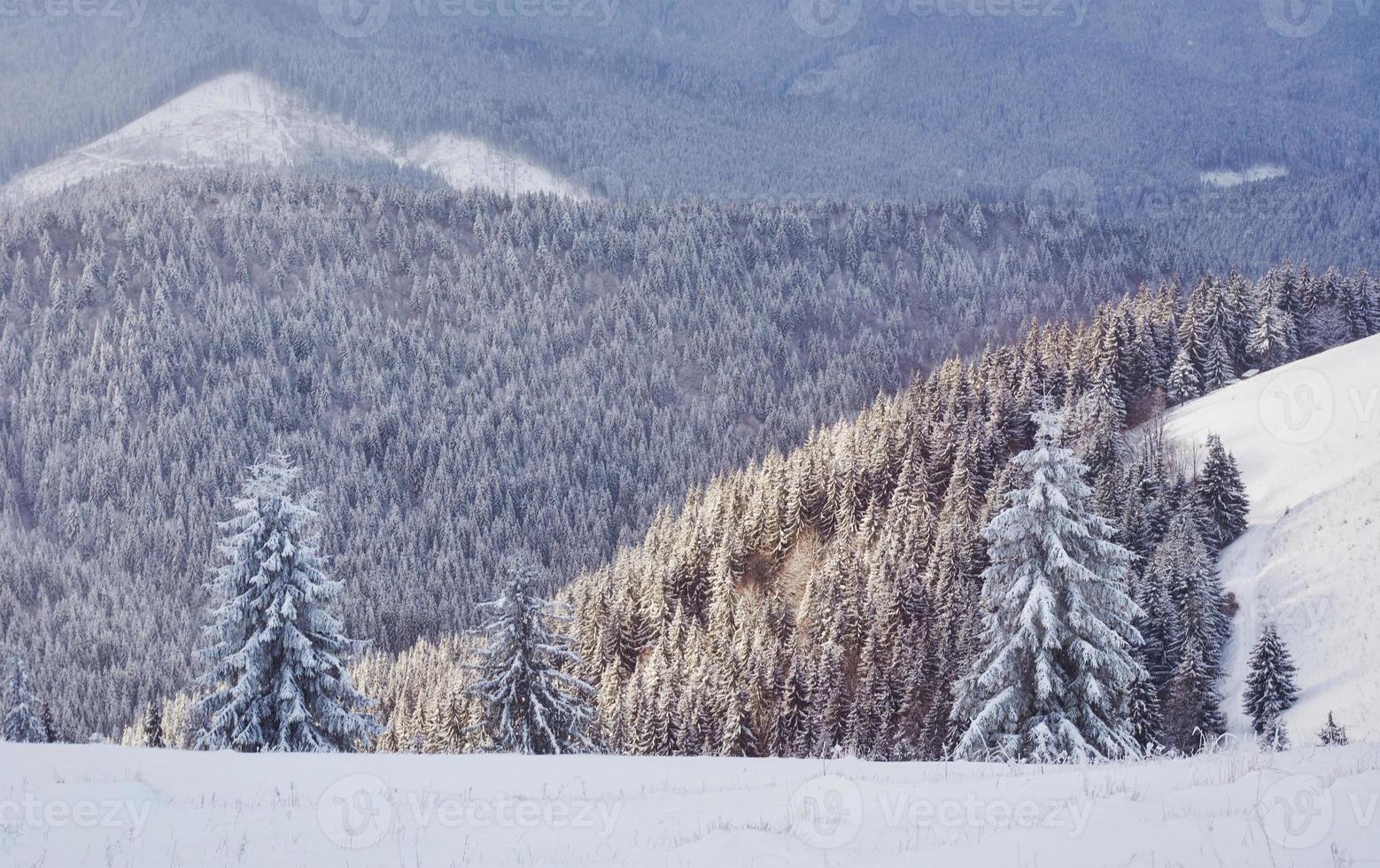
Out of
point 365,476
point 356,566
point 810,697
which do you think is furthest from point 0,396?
point 810,697

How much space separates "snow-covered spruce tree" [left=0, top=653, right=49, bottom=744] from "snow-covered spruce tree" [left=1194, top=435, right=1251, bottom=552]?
2449 inches

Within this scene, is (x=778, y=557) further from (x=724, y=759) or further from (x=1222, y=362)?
(x=724, y=759)

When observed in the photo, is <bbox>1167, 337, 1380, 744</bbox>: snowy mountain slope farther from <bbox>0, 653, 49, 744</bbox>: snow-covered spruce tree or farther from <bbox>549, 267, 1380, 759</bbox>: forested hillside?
<bbox>0, 653, 49, 744</bbox>: snow-covered spruce tree

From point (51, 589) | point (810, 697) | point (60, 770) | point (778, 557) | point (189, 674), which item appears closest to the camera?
point (60, 770)

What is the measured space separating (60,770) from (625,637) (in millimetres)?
56677

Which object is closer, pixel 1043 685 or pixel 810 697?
pixel 1043 685

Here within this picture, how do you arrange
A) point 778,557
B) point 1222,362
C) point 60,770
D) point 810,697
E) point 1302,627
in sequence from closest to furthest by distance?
point 60,770, point 1302,627, point 810,697, point 778,557, point 1222,362

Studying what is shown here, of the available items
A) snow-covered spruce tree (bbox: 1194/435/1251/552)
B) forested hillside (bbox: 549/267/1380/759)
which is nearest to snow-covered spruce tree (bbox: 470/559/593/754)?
forested hillside (bbox: 549/267/1380/759)

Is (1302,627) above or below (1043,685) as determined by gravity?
below

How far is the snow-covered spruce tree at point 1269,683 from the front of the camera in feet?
135

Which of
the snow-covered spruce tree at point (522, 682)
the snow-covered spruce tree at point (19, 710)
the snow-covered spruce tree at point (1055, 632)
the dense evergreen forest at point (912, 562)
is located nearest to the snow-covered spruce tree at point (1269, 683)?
the dense evergreen forest at point (912, 562)

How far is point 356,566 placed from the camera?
163000 millimetres

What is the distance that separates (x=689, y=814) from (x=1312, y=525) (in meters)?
54.7

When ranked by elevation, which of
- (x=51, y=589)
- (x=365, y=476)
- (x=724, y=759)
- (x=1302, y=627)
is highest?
(x=724, y=759)
